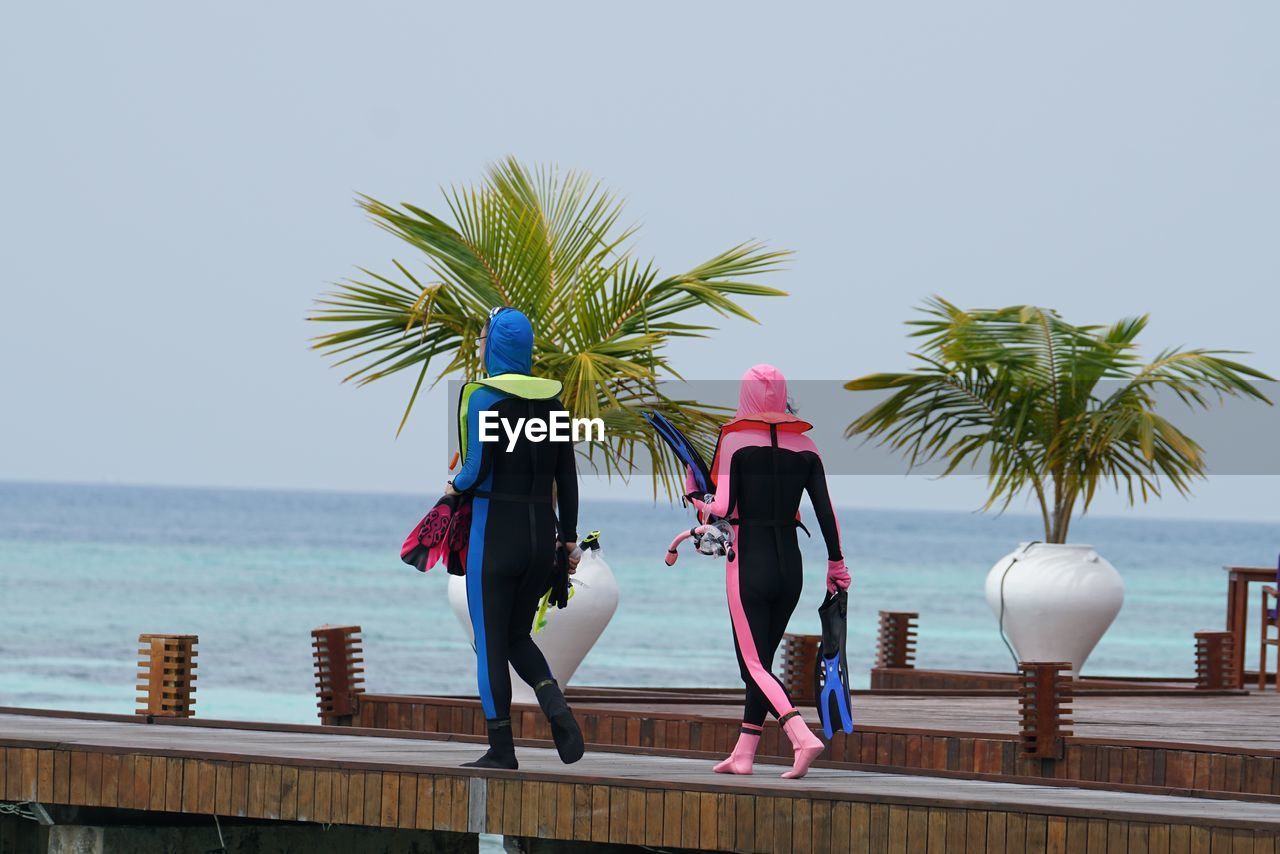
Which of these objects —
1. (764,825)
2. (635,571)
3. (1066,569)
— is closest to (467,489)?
(764,825)

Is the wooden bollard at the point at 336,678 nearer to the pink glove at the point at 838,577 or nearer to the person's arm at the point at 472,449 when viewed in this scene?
the pink glove at the point at 838,577

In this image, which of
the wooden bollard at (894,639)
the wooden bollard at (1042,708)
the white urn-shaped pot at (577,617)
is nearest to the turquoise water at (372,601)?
the wooden bollard at (894,639)

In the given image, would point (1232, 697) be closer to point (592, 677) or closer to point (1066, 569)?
point (1066, 569)

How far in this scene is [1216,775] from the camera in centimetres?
844

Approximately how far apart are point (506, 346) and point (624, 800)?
1657 millimetres

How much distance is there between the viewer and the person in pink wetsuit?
25.2 feet

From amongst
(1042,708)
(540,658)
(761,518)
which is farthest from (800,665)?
(540,658)

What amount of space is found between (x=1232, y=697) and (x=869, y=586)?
181ft

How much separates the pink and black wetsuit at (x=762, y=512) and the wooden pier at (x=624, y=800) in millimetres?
482

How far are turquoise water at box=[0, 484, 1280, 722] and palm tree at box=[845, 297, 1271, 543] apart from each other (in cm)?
1958

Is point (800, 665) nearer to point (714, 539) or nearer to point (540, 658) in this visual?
point (714, 539)

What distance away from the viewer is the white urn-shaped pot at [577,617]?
11.2m

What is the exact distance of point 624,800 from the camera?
6.91 meters

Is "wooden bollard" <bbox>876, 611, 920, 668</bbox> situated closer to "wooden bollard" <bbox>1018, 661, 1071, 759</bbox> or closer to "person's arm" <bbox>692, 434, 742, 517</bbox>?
"wooden bollard" <bbox>1018, 661, 1071, 759</bbox>
